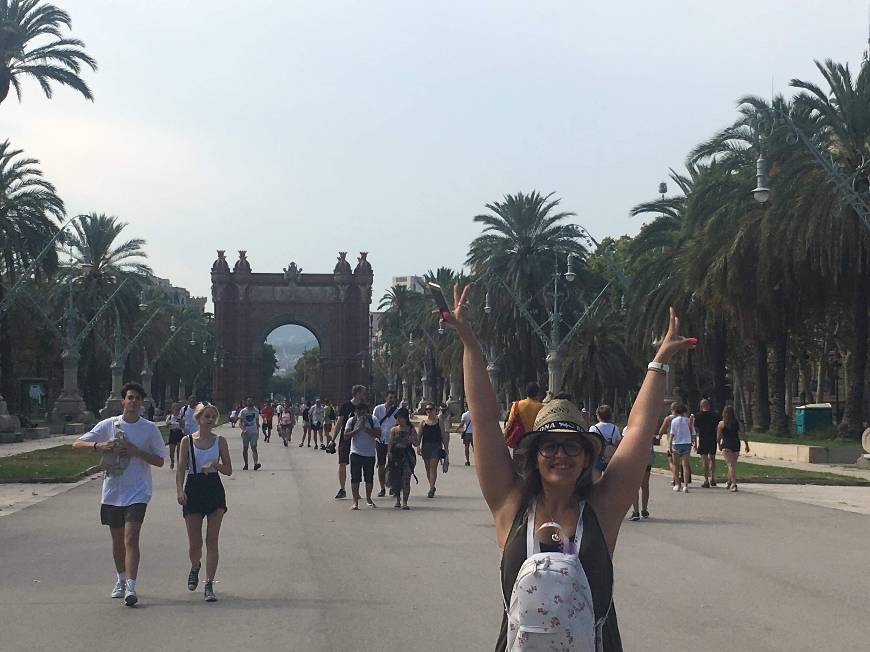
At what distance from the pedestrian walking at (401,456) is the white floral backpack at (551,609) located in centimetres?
1466

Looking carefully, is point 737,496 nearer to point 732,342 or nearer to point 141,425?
point 141,425

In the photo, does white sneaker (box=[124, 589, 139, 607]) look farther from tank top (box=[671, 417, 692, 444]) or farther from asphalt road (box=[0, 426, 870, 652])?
tank top (box=[671, 417, 692, 444])

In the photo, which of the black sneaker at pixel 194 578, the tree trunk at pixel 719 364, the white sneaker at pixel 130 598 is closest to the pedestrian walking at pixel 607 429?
the black sneaker at pixel 194 578

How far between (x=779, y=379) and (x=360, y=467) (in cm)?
2757

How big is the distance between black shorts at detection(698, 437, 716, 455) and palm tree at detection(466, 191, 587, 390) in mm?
30415

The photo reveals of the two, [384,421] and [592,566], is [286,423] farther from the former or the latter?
[592,566]

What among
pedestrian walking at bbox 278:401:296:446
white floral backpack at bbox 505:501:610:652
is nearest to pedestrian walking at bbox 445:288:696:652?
white floral backpack at bbox 505:501:610:652

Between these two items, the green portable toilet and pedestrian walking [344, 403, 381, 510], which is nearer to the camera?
pedestrian walking [344, 403, 381, 510]

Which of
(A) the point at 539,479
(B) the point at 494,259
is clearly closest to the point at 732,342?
(B) the point at 494,259

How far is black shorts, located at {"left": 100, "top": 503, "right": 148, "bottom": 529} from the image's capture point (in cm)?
953

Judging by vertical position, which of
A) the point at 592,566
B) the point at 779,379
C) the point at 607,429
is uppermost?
the point at 779,379

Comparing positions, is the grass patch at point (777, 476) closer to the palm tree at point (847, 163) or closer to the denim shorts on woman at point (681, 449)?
the denim shorts on woman at point (681, 449)

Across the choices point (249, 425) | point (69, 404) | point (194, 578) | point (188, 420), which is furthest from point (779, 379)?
point (194, 578)

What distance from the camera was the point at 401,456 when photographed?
60.0 ft
